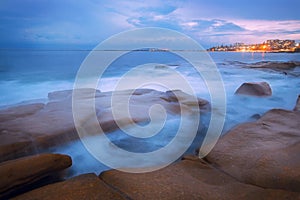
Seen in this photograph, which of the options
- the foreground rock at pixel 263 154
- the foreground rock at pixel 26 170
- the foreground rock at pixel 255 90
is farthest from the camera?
the foreground rock at pixel 255 90

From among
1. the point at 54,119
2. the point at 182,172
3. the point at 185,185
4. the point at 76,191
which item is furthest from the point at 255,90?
the point at 76,191

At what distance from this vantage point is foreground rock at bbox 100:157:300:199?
8.55 feet

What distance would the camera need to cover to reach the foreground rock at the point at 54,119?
397 cm

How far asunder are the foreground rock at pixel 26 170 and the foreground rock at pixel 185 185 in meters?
0.80

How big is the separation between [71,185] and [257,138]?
340cm

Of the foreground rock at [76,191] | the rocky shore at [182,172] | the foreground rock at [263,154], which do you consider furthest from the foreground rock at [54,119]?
the foreground rock at [263,154]

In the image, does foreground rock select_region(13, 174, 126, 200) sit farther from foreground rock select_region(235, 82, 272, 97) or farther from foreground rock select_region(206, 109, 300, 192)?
foreground rock select_region(235, 82, 272, 97)

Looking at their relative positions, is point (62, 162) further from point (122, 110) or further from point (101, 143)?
point (122, 110)

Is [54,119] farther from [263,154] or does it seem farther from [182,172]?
[263,154]

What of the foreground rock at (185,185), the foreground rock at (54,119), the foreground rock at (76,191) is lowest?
the foreground rock at (185,185)

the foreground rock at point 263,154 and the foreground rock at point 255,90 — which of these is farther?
the foreground rock at point 255,90

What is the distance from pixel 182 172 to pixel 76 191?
1464mm

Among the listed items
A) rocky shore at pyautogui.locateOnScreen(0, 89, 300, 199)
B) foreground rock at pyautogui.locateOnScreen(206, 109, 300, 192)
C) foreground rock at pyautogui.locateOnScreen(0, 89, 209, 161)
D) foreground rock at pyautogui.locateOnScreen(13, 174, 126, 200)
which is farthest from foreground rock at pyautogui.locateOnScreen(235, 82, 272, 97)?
foreground rock at pyautogui.locateOnScreen(13, 174, 126, 200)

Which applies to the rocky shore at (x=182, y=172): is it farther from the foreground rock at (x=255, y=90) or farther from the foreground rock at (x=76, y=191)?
the foreground rock at (x=255, y=90)
